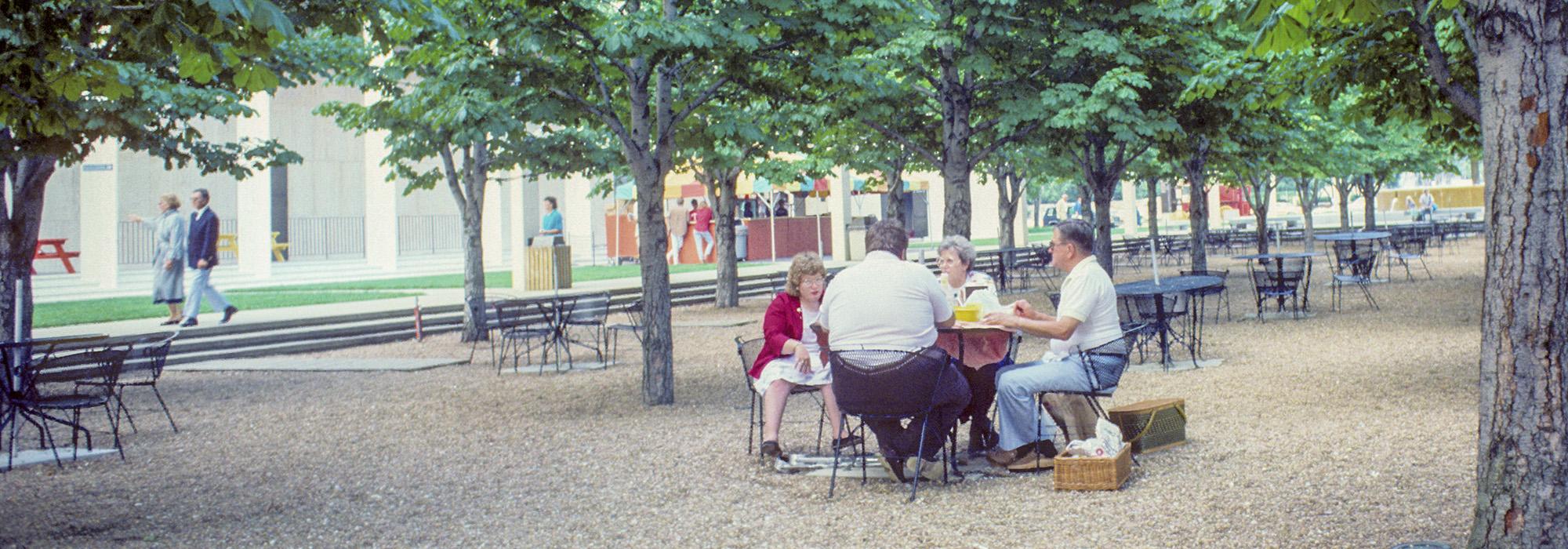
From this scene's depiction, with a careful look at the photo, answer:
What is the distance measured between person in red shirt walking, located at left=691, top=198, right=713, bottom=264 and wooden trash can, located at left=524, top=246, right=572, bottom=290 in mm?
10712

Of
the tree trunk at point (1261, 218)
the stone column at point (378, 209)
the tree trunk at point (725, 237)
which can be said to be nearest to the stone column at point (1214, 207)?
the tree trunk at point (1261, 218)

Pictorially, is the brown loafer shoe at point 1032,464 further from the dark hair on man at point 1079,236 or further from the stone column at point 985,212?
the stone column at point 985,212

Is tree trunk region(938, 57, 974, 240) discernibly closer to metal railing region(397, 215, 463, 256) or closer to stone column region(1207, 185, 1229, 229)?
metal railing region(397, 215, 463, 256)

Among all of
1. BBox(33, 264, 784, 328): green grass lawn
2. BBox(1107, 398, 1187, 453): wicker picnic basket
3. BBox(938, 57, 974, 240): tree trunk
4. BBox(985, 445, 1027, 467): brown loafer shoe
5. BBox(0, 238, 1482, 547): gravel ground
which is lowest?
BBox(0, 238, 1482, 547): gravel ground

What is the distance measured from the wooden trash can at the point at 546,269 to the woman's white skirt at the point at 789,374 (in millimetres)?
15662

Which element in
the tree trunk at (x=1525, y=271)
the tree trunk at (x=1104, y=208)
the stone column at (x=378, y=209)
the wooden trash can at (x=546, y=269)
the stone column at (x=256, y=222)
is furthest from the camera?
the stone column at (x=378, y=209)

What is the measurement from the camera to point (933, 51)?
Result: 15547mm

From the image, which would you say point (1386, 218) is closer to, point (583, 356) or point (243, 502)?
point (583, 356)

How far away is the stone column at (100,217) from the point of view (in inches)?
989

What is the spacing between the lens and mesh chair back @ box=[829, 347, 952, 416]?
6.44 meters

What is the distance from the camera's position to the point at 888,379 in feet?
21.2

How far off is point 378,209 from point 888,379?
1000 inches

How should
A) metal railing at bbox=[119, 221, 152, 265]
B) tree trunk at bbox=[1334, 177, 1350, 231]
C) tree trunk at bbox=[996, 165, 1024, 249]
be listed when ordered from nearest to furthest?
tree trunk at bbox=[996, 165, 1024, 249] < metal railing at bbox=[119, 221, 152, 265] < tree trunk at bbox=[1334, 177, 1350, 231]

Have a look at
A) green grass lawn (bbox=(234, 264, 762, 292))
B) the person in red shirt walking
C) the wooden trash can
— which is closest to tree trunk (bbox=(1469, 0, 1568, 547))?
the wooden trash can
